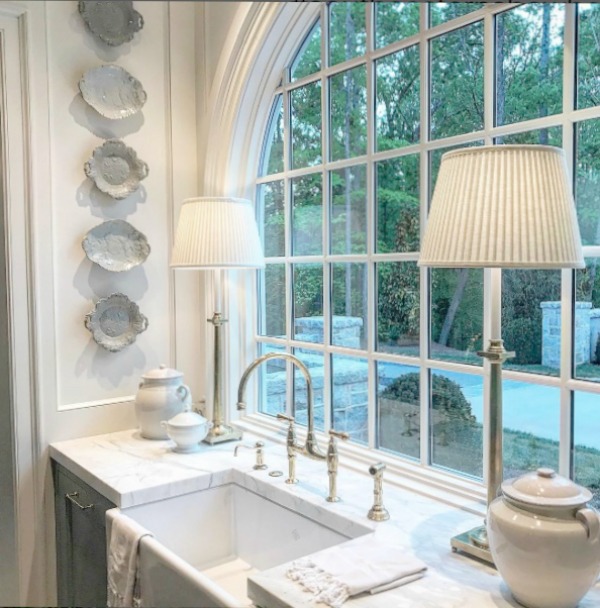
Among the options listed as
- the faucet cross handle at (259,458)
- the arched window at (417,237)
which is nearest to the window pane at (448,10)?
the arched window at (417,237)

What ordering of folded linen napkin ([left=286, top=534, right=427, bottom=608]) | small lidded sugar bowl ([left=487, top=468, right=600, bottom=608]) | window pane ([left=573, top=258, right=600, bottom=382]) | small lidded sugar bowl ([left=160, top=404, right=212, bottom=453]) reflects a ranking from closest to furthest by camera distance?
small lidded sugar bowl ([left=487, top=468, right=600, bottom=608])
folded linen napkin ([left=286, top=534, right=427, bottom=608])
window pane ([left=573, top=258, right=600, bottom=382])
small lidded sugar bowl ([left=160, top=404, right=212, bottom=453])

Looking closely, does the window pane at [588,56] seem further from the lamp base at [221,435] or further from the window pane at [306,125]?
the lamp base at [221,435]

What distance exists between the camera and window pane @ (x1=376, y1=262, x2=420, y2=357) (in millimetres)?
1850

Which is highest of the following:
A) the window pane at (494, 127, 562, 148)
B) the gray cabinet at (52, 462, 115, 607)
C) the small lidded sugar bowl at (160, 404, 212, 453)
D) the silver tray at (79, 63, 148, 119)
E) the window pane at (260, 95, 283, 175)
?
the silver tray at (79, 63, 148, 119)

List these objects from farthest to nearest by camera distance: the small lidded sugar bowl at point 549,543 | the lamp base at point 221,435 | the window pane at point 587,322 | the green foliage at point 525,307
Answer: the lamp base at point 221,435
the green foliage at point 525,307
the window pane at point 587,322
the small lidded sugar bowl at point 549,543

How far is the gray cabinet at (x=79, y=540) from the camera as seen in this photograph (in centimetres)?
188

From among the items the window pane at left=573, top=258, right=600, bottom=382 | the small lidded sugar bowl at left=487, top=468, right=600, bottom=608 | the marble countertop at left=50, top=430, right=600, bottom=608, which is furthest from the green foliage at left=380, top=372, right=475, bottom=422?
the small lidded sugar bowl at left=487, top=468, right=600, bottom=608

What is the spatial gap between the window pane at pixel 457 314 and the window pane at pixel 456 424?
0.06 m

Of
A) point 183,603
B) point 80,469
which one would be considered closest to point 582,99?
point 183,603

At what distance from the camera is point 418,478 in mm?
1785

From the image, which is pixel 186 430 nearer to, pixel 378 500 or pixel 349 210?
pixel 378 500

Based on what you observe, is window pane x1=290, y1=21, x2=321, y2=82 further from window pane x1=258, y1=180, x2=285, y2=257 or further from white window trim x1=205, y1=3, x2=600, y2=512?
window pane x1=258, y1=180, x2=285, y2=257

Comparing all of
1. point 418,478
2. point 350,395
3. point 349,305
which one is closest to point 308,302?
point 349,305

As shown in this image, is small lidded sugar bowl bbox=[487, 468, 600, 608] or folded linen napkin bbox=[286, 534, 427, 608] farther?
folded linen napkin bbox=[286, 534, 427, 608]
